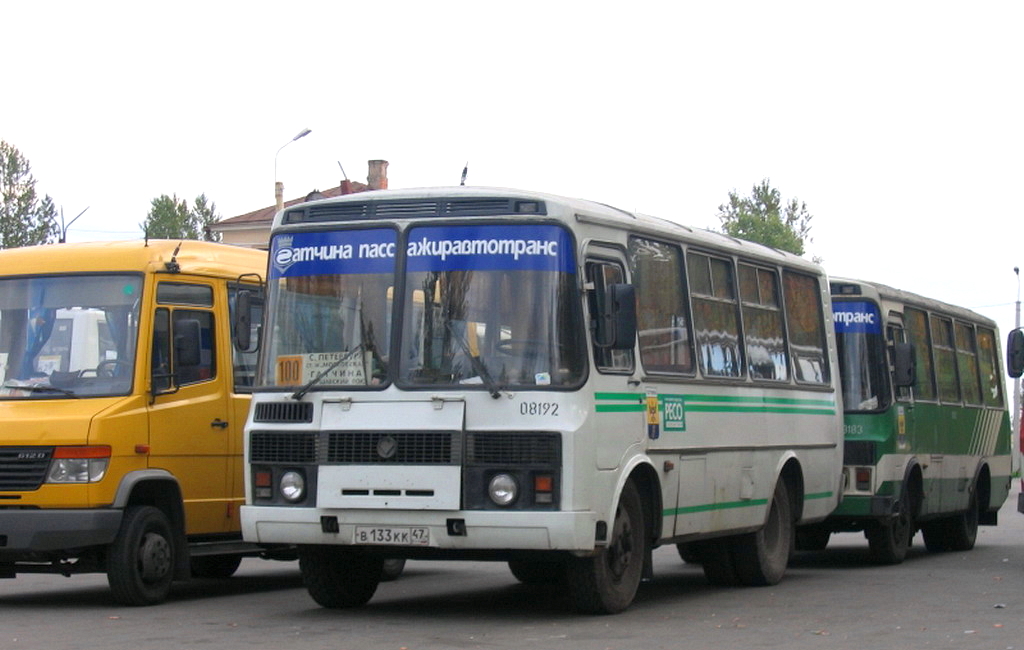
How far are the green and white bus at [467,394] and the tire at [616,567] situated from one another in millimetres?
16

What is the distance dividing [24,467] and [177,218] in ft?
309

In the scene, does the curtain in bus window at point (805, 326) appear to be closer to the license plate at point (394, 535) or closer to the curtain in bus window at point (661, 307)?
the curtain in bus window at point (661, 307)

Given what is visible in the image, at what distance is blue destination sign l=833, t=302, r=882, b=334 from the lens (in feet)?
60.5

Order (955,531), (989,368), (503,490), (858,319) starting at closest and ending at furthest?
(503,490)
(858,319)
(955,531)
(989,368)

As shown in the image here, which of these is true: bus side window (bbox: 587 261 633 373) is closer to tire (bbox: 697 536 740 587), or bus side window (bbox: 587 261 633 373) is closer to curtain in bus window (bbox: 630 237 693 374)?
curtain in bus window (bbox: 630 237 693 374)

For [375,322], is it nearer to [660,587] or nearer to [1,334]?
[1,334]

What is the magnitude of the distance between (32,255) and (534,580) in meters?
5.10

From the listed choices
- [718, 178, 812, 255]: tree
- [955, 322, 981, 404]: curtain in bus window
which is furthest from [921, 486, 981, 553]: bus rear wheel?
[718, 178, 812, 255]: tree

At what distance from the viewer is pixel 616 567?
1245cm

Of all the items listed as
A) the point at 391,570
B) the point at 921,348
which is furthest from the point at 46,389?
the point at 921,348

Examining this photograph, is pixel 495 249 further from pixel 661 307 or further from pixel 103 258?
pixel 103 258

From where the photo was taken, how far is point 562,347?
38.2ft

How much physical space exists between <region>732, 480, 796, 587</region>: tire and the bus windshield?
4480 millimetres

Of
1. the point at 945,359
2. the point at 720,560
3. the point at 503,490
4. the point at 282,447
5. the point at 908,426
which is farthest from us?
the point at 945,359
